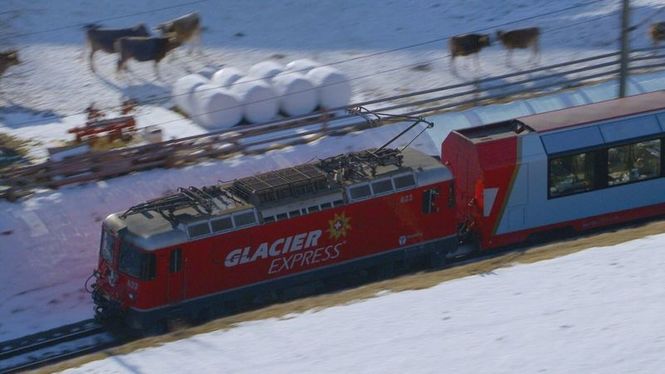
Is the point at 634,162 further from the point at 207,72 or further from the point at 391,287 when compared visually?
the point at 207,72

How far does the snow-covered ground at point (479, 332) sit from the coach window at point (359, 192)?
357cm

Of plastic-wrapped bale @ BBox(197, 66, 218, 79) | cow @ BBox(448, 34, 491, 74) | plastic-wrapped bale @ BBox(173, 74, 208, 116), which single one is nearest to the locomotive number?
plastic-wrapped bale @ BBox(173, 74, 208, 116)

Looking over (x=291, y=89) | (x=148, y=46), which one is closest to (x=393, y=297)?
(x=291, y=89)

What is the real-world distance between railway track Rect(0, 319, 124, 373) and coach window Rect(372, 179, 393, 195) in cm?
571

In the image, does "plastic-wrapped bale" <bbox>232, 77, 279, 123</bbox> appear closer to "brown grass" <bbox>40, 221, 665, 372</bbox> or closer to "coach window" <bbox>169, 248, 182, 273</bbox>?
"brown grass" <bbox>40, 221, 665, 372</bbox>

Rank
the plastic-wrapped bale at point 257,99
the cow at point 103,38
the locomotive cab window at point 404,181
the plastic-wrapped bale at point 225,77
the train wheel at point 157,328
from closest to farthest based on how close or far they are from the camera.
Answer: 1. the train wheel at point 157,328
2. the locomotive cab window at point 404,181
3. the plastic-wrapped bale at point 257,99
4. the plastic-wrapped bale at point 225,77
5. the cow at point 103,38

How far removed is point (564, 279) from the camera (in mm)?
17953

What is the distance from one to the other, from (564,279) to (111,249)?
860 cm

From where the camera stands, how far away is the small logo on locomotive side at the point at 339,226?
2158 cm

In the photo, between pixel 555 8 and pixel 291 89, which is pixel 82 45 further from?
pixel 555 8

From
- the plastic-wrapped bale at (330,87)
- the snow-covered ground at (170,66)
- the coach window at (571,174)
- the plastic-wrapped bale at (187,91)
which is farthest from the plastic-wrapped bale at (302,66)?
the coach window at (571,174)

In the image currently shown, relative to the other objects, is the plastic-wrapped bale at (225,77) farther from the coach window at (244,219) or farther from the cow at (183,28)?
the coach window at (244,219)

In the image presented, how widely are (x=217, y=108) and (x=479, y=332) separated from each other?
15478 millimetres

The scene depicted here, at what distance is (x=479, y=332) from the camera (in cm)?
1594
